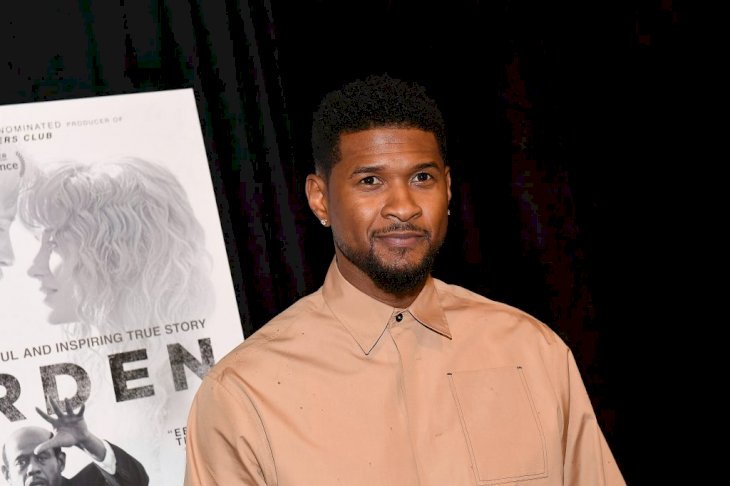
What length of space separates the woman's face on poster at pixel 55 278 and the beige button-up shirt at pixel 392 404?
16.3 inches

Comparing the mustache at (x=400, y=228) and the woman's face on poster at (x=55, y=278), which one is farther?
the woman's face on poster at (x=55, y=278)

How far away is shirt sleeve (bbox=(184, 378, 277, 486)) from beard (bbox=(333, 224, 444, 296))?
333mm

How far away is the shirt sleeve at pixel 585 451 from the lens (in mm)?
1936

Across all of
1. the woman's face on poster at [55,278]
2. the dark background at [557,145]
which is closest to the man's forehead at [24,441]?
the woman's face on poster at [55,278]

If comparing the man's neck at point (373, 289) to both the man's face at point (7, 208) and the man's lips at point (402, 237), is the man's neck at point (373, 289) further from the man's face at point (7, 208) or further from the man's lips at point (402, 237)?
the man's face at point (7, 208)

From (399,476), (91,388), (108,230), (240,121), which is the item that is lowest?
(399,476)

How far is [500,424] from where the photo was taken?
193cm

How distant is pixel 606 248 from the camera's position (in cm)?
303

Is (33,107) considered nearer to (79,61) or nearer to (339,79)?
(79,61)

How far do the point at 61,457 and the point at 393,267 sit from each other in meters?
0.81

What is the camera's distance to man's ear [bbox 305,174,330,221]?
80.8 inches

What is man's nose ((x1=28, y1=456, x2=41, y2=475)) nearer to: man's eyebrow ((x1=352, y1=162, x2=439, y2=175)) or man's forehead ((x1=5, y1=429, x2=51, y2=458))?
man's forehead ((x1=5, y1=429, x2=51, y2=458))

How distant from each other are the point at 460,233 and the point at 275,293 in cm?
61

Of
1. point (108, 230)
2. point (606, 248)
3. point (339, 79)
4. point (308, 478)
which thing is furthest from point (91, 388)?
point (606, 248)
